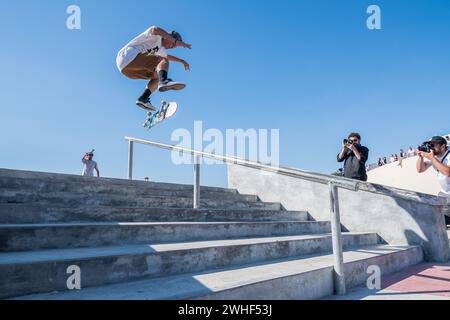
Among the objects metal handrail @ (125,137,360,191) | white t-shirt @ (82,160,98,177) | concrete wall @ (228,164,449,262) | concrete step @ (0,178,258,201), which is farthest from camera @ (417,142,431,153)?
white t-shirt @ (82,160,98,177)

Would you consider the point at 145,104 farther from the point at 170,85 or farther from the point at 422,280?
the point at 422,280

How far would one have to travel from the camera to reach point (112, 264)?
241 centimetres

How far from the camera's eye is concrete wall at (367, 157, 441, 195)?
19547 mm

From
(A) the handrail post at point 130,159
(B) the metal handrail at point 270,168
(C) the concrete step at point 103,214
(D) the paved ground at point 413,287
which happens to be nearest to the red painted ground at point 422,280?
(D) the paved ground at point 413,287

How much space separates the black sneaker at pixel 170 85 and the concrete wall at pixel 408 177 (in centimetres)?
1783

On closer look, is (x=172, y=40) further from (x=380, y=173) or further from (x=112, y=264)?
(x=380, y=173)

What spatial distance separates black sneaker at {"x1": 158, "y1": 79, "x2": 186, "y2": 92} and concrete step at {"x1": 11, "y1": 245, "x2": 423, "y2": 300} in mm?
3086

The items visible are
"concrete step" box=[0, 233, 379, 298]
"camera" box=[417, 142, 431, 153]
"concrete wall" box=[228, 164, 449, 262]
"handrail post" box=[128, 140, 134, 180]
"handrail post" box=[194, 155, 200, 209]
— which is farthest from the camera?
"handrail post" box=[128, 140, 134, 180]

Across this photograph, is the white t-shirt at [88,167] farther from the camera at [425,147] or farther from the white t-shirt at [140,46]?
the camera at [425,147]

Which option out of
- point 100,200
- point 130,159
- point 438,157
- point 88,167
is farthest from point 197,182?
point 88,167

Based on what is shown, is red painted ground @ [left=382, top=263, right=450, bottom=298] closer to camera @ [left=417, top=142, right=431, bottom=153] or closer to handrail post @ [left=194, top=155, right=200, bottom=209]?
camera @ [left=417, top=142, right=431, bottom=153]

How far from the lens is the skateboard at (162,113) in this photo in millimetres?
6329
